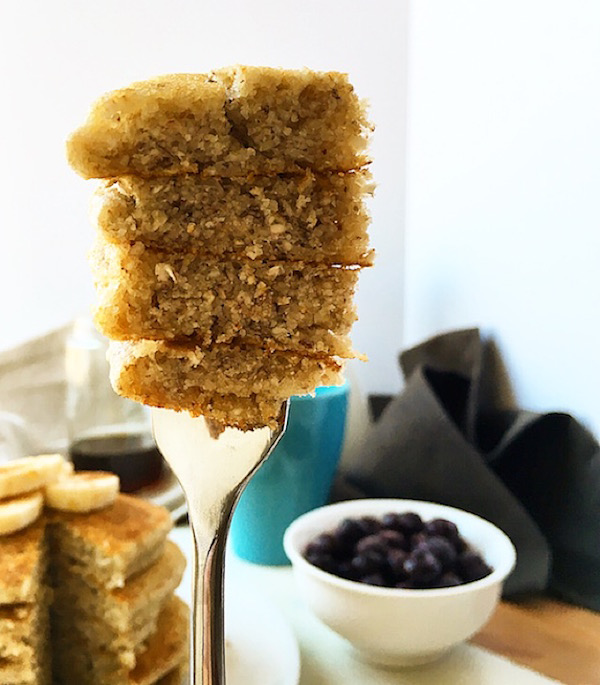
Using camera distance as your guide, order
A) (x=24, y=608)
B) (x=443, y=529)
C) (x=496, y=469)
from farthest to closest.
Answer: (x=496, y=469), (x=443, y=529), (x=24, y=608)

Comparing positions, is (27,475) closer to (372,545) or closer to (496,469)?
(372,545)

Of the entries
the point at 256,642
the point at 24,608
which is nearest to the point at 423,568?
the point at 256,642

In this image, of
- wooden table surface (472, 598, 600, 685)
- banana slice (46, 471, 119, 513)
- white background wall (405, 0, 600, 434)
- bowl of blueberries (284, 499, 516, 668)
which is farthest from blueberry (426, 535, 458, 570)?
banana slice (46, 471, 119, 513)

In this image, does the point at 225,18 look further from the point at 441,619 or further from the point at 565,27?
the point at 441,619

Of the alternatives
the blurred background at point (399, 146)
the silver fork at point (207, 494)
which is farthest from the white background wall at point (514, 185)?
the silver fork at point (207, 494)

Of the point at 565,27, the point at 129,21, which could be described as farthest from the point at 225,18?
the point at 565,27

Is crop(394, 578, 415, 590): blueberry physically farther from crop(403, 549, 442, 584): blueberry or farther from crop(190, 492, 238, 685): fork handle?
crop(190, 492, 238, 685): fork handle

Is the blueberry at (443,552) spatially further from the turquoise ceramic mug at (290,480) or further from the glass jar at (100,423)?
the glass jar at (100,423)
